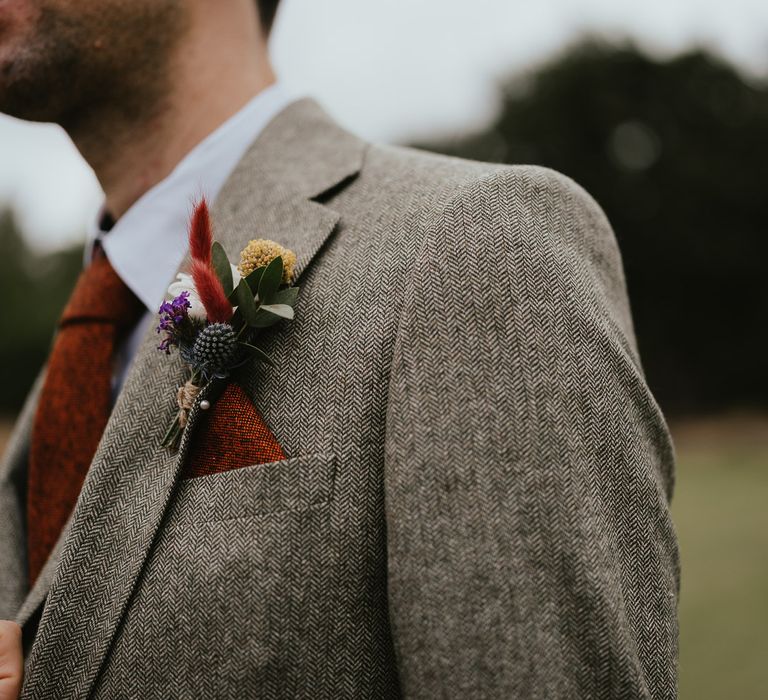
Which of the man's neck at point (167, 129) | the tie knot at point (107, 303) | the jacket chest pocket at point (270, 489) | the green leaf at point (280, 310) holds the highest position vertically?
the man's neck at point (167, 129)

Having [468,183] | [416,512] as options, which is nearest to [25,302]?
[468,183]

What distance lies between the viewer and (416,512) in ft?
4.25

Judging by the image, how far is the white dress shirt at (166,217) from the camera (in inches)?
75.5

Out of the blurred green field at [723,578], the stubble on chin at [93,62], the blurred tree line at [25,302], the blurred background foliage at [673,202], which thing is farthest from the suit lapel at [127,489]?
the blurred background foliage at [673,202]

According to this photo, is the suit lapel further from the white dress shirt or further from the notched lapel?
the white dress shirt

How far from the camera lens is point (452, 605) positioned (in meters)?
1.26

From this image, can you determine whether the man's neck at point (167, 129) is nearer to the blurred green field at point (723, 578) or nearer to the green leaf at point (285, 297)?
the green leaf at point (285, 297)

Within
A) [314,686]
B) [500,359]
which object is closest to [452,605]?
[314,686]

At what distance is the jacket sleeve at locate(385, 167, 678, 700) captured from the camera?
1240mm

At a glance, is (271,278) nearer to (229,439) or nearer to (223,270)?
(223,270)

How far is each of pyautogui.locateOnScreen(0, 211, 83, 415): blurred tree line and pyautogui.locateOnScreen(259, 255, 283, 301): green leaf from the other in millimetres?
20664

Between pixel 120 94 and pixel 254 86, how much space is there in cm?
34

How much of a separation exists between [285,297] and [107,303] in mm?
700

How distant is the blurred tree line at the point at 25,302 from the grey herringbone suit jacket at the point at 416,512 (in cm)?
2065
